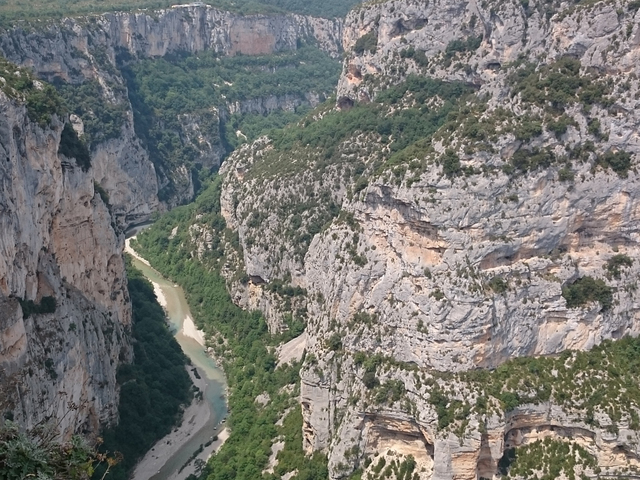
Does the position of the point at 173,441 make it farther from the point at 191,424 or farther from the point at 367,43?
the point at 367,43

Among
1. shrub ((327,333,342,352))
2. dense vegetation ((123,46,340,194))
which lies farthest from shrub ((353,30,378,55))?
shrub ((327,333,342,352))

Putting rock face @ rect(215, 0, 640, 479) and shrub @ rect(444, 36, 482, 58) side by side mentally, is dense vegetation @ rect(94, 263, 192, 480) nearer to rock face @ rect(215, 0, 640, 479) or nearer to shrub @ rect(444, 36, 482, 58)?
rock face @ rect(215, 0, 640, 479)

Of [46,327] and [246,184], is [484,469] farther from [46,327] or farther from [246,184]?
[246,184]

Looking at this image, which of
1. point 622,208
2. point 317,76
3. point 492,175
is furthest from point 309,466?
point 317,76

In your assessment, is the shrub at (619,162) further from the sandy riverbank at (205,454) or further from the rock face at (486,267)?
the sandy riverbank at (205,454)

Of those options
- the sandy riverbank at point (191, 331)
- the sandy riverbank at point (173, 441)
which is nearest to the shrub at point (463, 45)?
the sandy riverbank at point (191, 331)
